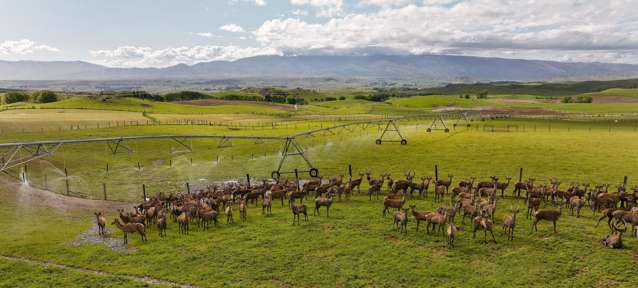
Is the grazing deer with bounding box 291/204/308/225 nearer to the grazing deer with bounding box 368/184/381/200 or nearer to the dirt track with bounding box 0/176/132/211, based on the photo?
the grazing deer with bounding box 368/184/381/200

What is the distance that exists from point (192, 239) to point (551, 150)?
4656cm

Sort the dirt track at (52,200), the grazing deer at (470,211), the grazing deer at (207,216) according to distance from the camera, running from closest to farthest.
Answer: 1. the grazing deer at (470,211)
2. the grazing deer at (207,216)
3. the dirt track at (52,200)

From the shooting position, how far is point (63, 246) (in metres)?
21.3

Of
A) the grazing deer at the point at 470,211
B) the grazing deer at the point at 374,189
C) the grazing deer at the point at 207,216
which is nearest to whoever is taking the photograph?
the grazing deer at the point at 470,211

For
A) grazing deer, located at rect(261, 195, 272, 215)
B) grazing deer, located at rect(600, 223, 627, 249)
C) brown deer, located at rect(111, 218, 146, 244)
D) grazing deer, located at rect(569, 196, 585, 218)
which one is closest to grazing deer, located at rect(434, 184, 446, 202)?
grazing deer, located at rect(569, 196, 585, 218)

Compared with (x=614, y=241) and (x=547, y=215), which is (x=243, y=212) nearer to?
(x=547, y=215)

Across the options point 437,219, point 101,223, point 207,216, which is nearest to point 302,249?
point 207,216

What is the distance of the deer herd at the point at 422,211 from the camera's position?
22031mm

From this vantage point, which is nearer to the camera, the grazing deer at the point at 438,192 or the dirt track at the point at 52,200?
the dirt track at the point at 52,200

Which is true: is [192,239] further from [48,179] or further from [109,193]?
[48,179]

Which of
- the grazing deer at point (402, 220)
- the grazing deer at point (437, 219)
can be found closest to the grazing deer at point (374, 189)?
the grazing deer at point (402, 220)

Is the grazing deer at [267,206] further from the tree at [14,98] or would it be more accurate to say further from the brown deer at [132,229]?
the tree at [14,98]

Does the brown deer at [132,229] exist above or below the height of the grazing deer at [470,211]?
below

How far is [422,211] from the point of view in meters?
24.4
